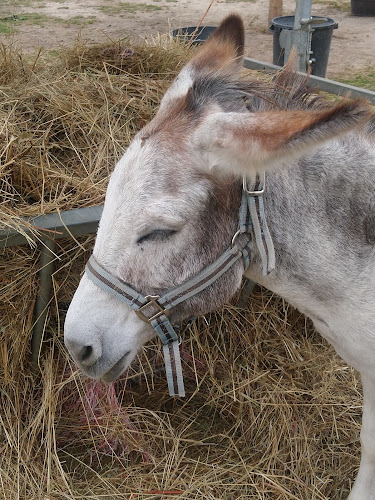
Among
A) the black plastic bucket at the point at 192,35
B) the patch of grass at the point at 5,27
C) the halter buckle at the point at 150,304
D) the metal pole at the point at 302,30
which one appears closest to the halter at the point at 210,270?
the halter buckle at the point at 150,304

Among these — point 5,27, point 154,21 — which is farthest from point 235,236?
point 154,21

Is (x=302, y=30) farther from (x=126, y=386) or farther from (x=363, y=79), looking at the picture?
(x=363, y=79)

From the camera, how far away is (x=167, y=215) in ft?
4.97

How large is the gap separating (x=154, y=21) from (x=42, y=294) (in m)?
9.12

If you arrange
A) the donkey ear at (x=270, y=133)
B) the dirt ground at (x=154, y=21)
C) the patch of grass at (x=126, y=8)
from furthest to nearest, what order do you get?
the patch of grass at (x=126, y=8)
the dirt ground at (x=154, y=21)
the donkey ear at (x=270, y=133)

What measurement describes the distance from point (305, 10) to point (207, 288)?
266 cm

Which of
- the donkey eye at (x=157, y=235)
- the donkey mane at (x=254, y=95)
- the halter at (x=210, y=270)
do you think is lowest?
the halter at (x=210, y=270)

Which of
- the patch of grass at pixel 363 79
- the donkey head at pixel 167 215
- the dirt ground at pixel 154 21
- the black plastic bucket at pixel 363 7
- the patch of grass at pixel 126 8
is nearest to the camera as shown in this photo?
the donkey head at pixel 167 215

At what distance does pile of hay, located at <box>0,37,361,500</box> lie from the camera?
8.11 feet

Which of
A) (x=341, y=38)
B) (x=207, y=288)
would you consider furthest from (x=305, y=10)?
(x=341, y=38)

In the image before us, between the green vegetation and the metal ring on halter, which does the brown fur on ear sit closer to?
the metal ring on halter

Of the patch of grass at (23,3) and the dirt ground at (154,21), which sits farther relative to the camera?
the patch of grass at (23,3)

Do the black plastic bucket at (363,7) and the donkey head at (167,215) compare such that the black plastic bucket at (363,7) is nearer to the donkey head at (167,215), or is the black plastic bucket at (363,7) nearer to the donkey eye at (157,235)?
the donkey head at (167,215)

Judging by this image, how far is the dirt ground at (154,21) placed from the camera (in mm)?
8727
